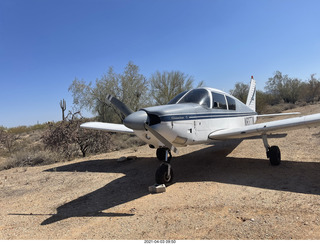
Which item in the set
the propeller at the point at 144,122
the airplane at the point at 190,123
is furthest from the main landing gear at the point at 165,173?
the propeller at the point at 144,122

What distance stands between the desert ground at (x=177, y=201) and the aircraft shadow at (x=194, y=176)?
3 centimetres

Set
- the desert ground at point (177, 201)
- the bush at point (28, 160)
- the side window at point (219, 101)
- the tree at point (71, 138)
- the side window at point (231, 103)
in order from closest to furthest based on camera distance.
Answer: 1. the desert ground at point (177, 201)
2. the side window at point (219, 101)
3. the side window at point (231, 103)
4. the bush at point (28, 160)
5. the tree at point (71, 138)

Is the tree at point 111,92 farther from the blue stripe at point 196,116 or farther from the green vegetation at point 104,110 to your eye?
the blue stripe at point 196,116

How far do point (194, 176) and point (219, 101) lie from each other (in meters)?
2.83

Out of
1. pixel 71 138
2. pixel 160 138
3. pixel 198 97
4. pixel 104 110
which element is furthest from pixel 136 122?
pixel 104 110

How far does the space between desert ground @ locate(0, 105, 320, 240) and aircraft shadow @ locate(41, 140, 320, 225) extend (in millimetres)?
25

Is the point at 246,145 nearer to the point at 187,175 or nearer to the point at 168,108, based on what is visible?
the point at 187,175

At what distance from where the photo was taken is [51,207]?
16.7ft

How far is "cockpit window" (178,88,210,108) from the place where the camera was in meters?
6.74

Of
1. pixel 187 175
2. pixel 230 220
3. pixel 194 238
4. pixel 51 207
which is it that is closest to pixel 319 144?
pixel 187 175

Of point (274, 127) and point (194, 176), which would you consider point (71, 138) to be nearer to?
point (194, 176)

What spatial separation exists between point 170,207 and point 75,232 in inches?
74.2

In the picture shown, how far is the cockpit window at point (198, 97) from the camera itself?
674 cm

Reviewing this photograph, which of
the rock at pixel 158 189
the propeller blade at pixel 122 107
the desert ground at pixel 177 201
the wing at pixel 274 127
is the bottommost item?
the desert ground at pixel 177 201
